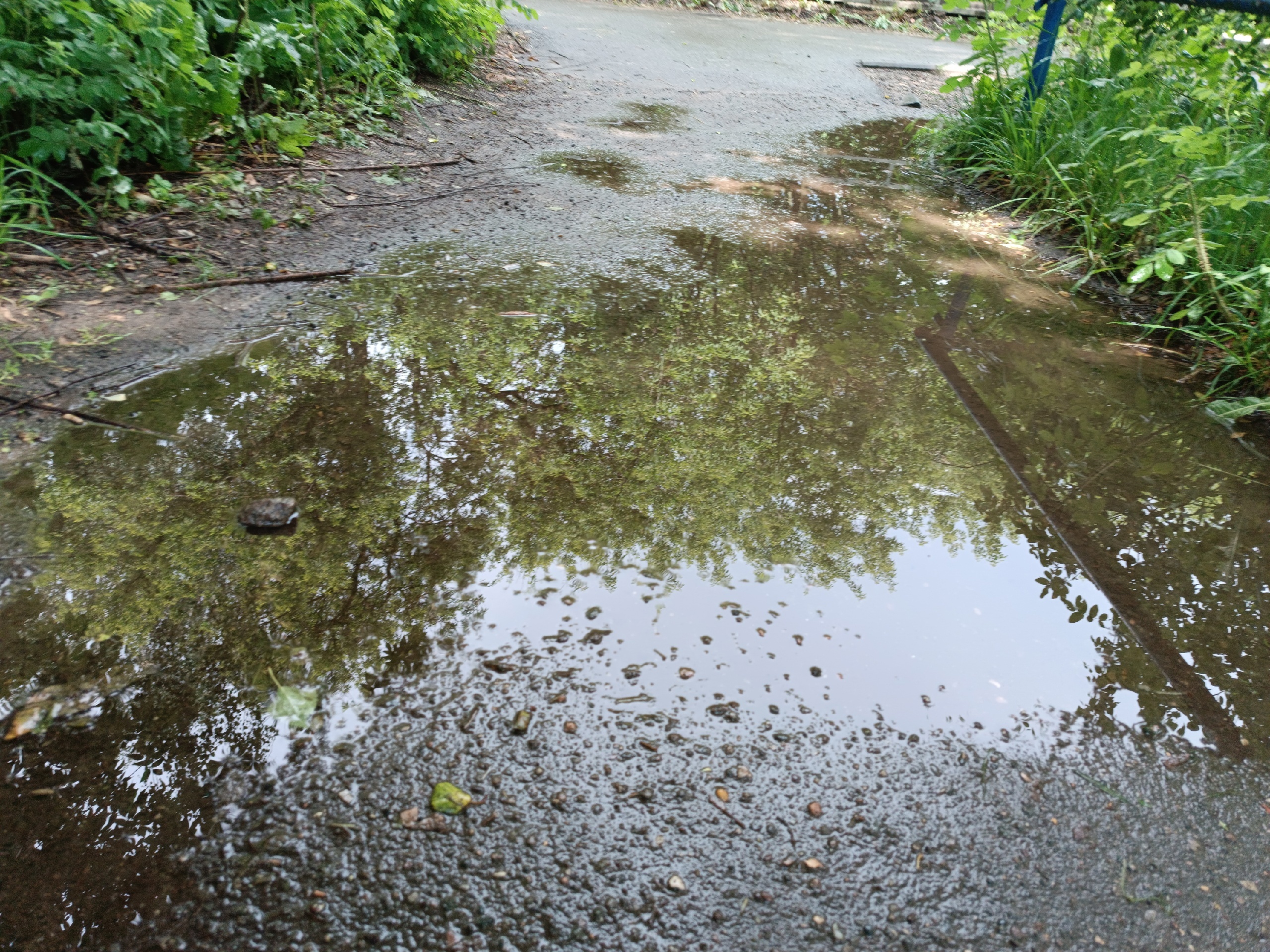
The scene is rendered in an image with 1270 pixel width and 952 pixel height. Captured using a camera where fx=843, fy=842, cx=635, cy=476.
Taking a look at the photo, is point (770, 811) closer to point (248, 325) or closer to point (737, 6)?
point (248, 325)

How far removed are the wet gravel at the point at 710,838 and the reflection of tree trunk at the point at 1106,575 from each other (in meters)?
0.12

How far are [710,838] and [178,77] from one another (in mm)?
3284

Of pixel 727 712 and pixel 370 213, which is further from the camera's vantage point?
pixel 370 213

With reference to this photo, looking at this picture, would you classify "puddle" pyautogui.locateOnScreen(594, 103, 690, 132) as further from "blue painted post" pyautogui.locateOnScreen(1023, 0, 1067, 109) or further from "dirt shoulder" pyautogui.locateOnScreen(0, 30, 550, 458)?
"blue painted post" pyautogui.locateOnScreen(1023, 0, 1067, 109)

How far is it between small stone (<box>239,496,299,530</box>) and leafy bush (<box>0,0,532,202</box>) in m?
1.82

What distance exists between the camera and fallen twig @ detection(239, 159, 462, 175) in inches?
144

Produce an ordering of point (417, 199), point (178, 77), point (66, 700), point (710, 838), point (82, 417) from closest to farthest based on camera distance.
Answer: point (710, 838)
point (66, 700)
point (82, 417)
point (178, 77)
point (417, 199)

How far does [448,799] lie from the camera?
1388 millimetres

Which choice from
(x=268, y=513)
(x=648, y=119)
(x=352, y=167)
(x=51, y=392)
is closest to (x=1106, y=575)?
(x=268, y=513)

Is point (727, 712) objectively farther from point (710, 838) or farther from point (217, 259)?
point (217, 259)

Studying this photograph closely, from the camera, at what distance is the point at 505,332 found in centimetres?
270

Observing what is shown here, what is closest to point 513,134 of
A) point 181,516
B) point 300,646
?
point 181,516

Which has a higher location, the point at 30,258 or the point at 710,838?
the point at 30,258

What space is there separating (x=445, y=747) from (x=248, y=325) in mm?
1734
